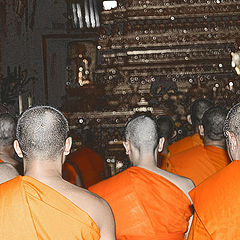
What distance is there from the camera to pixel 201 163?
5395 millimetres

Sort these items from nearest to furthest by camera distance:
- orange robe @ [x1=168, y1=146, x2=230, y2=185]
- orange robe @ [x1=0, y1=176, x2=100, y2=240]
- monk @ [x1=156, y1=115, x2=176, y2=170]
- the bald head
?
orange robe @ [x1=0, y1=176, x2=100, y2=240] < orange robe @ [x1=168, y1=146, x2=230, y2=185] < monk @ [x1=156, y1=115, x2=176, y2=170] < the bald head

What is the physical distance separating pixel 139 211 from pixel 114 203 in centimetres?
22

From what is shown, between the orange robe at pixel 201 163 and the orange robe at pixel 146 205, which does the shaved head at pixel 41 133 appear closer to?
the orange robe at pixel 146 205

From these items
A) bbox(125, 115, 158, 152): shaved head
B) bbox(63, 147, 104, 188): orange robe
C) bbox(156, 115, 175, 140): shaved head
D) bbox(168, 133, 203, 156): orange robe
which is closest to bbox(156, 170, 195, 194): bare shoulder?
bbox(125, 115, 158, 152): shaved head

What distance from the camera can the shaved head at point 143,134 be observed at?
4230 millimetres

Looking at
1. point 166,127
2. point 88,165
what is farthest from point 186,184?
point 88,165

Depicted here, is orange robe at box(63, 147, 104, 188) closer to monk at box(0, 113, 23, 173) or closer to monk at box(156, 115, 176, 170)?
monk at box(156, 115, 176, 170)

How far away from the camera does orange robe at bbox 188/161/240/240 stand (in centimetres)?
332

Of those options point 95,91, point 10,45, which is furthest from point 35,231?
point 10,45

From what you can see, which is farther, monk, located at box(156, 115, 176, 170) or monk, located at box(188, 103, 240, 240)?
monk, located at box(156, 115, 176, 170)

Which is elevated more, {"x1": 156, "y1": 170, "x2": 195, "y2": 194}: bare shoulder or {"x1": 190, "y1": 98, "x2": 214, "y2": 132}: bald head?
{"x1": 190, "y1": 98, "x2": 214, "y2": 132}: bald head

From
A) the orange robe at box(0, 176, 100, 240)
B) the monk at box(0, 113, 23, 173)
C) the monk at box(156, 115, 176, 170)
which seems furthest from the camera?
the monk at box(156, 115, 176, 170)

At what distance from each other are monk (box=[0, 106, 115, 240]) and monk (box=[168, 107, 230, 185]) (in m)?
2.49

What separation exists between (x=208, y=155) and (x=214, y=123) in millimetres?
363
